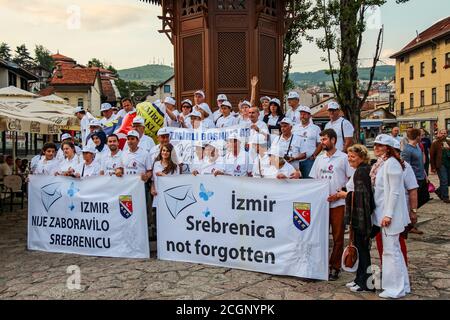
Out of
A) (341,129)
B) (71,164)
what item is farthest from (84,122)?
(341,129)

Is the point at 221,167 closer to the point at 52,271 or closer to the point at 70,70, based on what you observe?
the point at 52,271

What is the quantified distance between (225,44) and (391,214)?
721 cm

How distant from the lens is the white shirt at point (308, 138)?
7.79 metres

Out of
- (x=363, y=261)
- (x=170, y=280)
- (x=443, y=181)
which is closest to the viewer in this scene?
(x=363, y=261)

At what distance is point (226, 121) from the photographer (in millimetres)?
8906

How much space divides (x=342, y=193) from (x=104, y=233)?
379 centimetres

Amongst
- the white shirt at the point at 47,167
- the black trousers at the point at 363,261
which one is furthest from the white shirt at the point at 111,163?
the black trousers at the point at 363,261

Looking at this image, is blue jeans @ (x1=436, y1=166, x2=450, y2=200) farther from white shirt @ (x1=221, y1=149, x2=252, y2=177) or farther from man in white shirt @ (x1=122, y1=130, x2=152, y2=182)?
man in white shirt @ (x1=122, y1=130, x2=152, y2=182)

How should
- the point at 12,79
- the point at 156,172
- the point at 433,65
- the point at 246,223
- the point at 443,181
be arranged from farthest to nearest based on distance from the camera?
the point at 433,65
the point at 12,79
the point at 443,181
the point at 156,172
the point at 246,223

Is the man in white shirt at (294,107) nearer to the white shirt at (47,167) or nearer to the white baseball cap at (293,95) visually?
the white baseball cap at (293,95)

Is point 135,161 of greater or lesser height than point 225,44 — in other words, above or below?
below

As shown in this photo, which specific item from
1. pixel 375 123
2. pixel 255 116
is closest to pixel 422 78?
pixel 375 123

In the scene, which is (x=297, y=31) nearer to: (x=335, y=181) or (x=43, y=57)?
(x=335, y=181)

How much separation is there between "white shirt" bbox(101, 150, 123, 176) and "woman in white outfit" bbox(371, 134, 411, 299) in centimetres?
414
